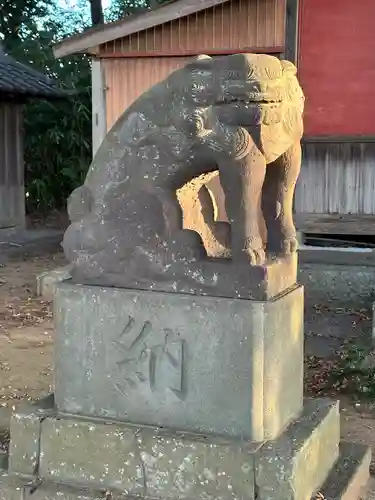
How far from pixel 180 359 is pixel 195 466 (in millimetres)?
481

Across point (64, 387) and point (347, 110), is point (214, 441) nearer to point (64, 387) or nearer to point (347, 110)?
point (64, 387)

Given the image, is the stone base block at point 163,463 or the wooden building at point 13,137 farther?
the wooden building at point 13,137

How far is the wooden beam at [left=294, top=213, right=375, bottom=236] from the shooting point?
8805 mm

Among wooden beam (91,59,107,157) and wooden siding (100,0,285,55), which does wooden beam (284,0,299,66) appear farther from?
wooden beam (91,59,107,157)

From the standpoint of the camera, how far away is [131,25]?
865 centimetres

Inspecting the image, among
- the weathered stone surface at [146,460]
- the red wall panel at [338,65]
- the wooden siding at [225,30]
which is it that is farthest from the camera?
the wooden siding at [225,30]

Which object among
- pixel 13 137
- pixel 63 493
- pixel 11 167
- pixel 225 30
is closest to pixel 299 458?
pixel 63 493

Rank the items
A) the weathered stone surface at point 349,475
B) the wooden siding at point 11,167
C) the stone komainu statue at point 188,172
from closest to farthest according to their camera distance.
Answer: the stone komainu statue at point 188,172 < the weathered stone surface at point 349,475 < the wooden siding at point 11,167

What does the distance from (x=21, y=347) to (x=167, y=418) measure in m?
3.91

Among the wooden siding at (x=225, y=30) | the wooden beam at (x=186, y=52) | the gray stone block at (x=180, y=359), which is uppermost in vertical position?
the wooden siding at (x=225, y=30)

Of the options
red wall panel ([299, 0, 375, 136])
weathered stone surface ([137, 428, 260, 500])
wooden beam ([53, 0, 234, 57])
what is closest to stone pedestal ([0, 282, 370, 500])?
weathered stone surface ([137, 428, 260, 500])

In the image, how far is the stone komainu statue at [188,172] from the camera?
303 cm

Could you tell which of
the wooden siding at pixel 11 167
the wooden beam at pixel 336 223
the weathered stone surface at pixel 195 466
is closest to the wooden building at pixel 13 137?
the wooden siding at pixel 11 167

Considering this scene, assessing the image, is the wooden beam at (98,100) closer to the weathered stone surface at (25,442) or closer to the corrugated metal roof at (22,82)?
the corrugated metal roof at (22,82)
